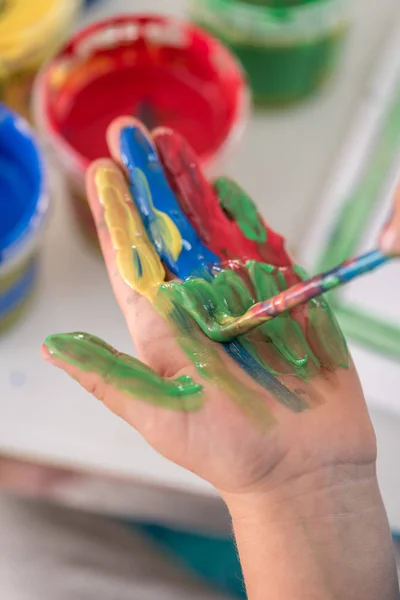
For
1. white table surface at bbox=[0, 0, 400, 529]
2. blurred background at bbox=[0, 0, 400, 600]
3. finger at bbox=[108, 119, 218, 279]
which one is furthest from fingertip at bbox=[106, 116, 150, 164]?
white table surface at bbox=[0, 0, 400, 529]

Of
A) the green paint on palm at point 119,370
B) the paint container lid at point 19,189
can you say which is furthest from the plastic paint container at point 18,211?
the green paint on palm at point 119,370

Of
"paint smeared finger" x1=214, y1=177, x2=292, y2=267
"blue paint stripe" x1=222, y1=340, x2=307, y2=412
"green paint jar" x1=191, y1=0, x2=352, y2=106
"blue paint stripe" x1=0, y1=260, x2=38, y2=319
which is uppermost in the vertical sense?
"green paint jar" x1=191, y1=0, x2=352, y2=106

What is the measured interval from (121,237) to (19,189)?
31 cm

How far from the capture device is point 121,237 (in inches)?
22.6

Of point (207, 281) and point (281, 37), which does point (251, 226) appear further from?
point (281, 37)

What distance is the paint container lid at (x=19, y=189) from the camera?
2.30ft

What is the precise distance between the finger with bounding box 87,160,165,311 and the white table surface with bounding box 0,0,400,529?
25 centimetres

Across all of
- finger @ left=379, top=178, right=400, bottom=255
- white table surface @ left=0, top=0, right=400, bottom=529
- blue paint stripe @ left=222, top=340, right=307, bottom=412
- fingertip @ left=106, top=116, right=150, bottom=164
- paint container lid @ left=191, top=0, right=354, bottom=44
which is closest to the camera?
finger @ left=379, top=178, right=400, bottom=255

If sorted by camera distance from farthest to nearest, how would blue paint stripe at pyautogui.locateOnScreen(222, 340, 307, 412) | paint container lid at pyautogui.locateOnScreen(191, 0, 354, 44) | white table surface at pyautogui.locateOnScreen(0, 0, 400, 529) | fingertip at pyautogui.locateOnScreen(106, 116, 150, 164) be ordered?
paint container lid at pyautogui.locateOnScreen(191, 0, 354, 44), white table surface at pyautogui.locateOnScreen(0, 0, 400, 529), fingertip at pyautogui.locateOnScreen(106, 116, 150, 164), blue paint stripe at pyautogui.locateOnScreen(222, 340, 307, 412)

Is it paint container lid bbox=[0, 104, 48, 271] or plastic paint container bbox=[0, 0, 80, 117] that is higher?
plastic paint container bbox=[0, 0, 80, 117]

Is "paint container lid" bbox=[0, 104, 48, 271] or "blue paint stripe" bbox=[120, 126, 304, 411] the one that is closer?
"blue paint stripe" bbox=[120, 126, 304, 411]

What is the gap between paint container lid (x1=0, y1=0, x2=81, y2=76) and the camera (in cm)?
84

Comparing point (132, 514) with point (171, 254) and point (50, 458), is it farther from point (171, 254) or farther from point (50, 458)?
point (171, 254)

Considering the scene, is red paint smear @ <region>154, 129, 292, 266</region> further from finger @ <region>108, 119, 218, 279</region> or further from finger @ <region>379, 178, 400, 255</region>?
finger @ <region>379, 178, 400, 255</region>
